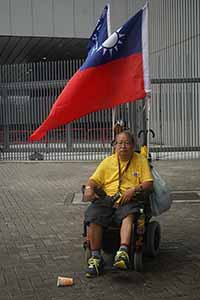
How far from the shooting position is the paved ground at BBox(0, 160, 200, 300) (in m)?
5.12

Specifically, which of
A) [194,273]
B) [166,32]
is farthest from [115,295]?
[166,32]

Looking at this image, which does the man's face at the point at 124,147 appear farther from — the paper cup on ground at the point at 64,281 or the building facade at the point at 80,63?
the building facade at the point at 80,63

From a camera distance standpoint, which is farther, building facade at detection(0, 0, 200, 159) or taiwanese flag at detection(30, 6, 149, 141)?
building facade at detection(0, 0, 200, 159)

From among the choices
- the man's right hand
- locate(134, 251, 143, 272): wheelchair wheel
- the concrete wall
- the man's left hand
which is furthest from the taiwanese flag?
the concrete wall

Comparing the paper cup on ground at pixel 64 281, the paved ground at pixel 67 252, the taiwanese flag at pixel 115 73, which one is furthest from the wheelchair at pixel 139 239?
the taiwanese flag at pixel 115 73

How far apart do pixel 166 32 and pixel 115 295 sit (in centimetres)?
2115

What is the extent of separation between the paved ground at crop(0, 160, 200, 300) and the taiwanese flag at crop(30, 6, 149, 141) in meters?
1.44

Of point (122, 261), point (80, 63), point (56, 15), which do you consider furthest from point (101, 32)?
point (56, 15)

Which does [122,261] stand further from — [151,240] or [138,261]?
[151,240]

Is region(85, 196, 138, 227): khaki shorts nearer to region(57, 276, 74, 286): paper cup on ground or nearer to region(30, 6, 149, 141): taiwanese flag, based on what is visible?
region(57, 276, 74, 286): paper cup on ground

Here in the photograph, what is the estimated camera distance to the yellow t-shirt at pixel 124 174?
6031 millimetres

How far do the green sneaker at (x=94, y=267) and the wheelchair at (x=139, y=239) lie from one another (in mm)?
219

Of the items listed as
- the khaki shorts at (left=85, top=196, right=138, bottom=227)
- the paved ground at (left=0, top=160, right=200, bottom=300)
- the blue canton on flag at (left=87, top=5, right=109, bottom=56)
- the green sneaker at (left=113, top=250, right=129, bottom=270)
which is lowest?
the paved ground at (left=0, top=160, right=200, bottom=300)

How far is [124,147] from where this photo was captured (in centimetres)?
601
